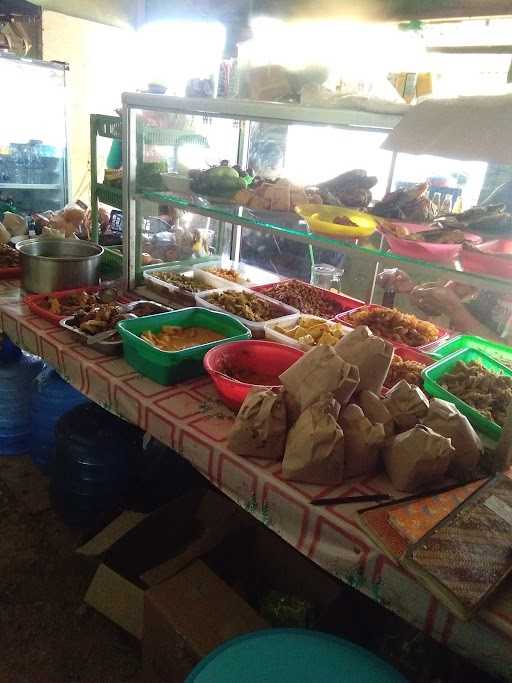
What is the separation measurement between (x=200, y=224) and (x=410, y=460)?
1.99 m

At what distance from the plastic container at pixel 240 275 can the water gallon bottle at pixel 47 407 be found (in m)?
0.83

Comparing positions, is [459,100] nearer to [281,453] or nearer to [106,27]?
Answer: [281,453]

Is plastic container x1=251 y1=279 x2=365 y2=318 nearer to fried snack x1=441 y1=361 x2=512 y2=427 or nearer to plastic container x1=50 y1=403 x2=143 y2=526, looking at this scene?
fried snack x1=441 y1=361 x2=512 y2=427

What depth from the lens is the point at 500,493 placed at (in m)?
1.12

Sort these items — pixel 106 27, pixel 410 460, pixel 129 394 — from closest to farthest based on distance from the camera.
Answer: pixel 410 460
pixel 129 394
pixel 106 27

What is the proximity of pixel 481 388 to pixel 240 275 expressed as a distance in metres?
1.35

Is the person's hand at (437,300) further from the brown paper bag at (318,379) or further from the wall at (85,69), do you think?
the wall at (85,69)

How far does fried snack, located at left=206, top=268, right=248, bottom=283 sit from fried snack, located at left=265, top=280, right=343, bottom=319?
0.18 metres

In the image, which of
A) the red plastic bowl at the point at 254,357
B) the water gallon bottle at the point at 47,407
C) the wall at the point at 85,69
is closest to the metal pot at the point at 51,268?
the water gallon bottle at the point at 47,407

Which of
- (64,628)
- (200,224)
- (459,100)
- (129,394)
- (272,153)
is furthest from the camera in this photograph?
(272,153)

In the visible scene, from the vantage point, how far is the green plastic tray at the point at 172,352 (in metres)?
1.57

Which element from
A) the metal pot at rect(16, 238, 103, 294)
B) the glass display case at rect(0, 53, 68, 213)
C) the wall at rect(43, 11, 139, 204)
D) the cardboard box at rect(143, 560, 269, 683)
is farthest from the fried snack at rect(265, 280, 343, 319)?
the wall at rect(43, 11, 139, 204)

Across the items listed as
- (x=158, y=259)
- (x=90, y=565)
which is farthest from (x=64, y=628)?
(x=158, y=259)

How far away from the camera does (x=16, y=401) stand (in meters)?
2.44
